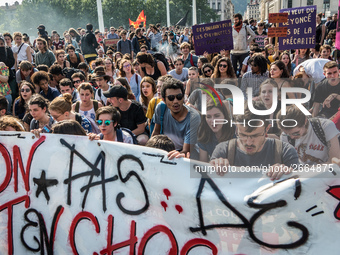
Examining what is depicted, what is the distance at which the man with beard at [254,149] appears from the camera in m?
2.63

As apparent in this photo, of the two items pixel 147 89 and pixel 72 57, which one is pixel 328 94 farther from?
pixel 72 57

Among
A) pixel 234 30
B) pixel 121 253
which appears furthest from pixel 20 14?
pixel 121 253

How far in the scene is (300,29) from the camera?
269 inches

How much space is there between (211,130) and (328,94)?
1.89 m

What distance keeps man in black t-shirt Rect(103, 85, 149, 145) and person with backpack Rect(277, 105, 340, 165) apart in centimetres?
190

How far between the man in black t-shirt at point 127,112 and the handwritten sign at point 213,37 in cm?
308

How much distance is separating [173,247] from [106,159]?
2.76 ft

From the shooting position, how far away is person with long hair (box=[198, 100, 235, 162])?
3303 millimetres

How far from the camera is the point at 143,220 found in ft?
8.89

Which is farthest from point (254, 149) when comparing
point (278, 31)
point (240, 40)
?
point (240, 40)

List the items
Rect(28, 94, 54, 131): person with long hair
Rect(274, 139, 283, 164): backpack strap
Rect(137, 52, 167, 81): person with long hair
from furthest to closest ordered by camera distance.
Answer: Rect(137, 52, 167, 81): person with long hair
Rect(28, 94, 54, 131): person with long hair
Rect(274, 139, 283, 164): backpack strap

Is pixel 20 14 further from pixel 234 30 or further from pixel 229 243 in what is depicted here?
pixel 229 243

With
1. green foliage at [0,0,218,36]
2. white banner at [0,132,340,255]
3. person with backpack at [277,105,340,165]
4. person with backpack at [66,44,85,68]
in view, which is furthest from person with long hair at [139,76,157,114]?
green foliage at [0,0,218,36]

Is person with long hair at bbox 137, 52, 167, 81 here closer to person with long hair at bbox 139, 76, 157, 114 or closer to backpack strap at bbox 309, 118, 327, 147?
person with long hair at bbox 139, 76, 157, 114
